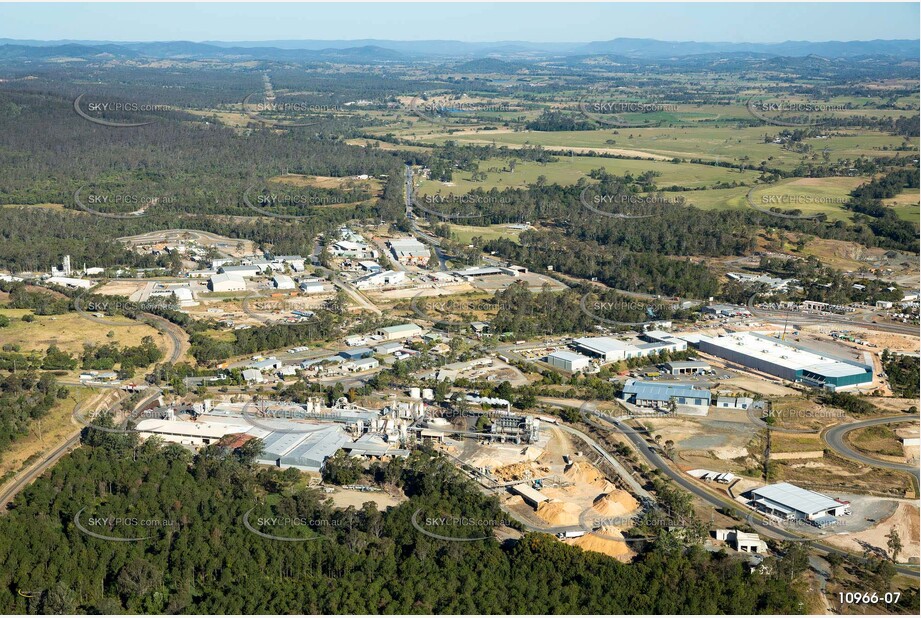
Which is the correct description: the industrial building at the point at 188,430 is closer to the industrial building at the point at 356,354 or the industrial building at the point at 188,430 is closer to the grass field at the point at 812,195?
the industrial building at the point at 356,354

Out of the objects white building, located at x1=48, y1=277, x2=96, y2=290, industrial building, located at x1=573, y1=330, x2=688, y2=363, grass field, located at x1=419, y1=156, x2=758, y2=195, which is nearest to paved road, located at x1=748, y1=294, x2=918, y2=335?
industrial building, located at x1=573, y1=330, x2=688, y2=363

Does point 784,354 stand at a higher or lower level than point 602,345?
higher

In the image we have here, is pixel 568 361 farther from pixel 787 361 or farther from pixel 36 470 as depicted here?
pixel 36 470

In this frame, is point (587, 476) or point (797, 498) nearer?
point (797, 498)

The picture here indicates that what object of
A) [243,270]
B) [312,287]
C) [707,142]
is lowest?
[312,287]

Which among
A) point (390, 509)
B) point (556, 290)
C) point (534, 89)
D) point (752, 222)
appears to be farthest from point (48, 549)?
point (534, 89)

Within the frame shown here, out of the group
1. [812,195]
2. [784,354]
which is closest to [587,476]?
[784,354]
